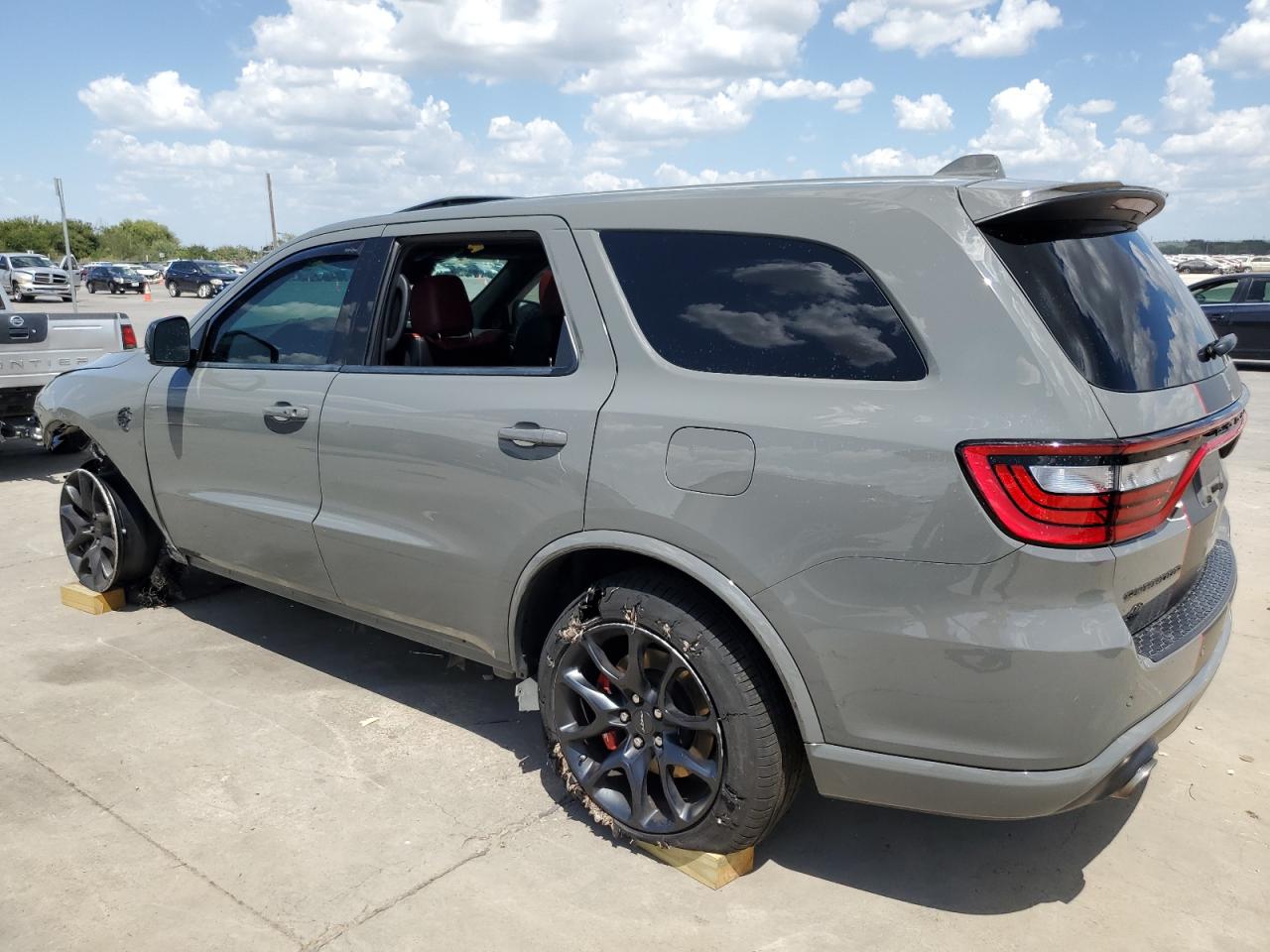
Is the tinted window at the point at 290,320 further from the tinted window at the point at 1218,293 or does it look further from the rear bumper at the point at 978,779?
the tinted window at the point at 1218,293

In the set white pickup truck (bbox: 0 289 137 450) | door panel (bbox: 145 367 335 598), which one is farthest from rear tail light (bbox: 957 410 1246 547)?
white pickup truck (bbox: 0 289 137 450)

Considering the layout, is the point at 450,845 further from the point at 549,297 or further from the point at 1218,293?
the point at 1218,293

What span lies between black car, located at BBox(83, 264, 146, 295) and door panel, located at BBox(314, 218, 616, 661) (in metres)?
47.4

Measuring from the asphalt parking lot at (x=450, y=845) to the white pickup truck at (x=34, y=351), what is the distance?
13.9 ft

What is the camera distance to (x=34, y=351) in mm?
7652

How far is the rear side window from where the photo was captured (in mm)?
2396

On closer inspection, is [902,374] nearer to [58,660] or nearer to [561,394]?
[561,394]

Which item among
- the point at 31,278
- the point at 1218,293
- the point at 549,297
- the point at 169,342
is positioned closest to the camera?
the point at 549,297

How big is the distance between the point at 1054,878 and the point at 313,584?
2.72 m

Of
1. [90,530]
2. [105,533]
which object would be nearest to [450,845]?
[105,533]

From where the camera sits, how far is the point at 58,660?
169 inches

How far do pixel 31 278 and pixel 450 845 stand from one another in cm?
3751

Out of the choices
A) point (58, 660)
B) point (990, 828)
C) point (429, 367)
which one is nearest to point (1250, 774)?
point (990, 828)

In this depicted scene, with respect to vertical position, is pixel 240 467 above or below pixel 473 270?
below
